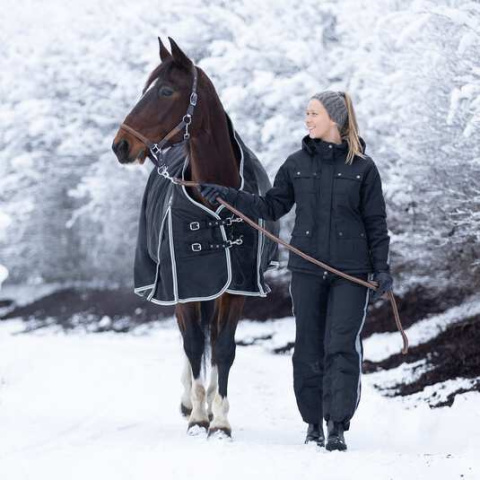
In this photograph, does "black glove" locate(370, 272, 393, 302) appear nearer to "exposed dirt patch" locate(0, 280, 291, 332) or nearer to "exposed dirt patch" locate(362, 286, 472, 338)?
"exposed dirt patch" locate(362, 286, 472, 338)

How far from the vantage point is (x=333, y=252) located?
596cm

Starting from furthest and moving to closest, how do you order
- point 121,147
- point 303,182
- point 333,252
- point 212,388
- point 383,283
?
point 212,388
point 121,147
point 303,182
point 333,252
point 383,283

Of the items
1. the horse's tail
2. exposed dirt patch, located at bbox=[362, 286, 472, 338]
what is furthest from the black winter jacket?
exposed dirt patch, located at bbox=[362, 286, 472, 338]

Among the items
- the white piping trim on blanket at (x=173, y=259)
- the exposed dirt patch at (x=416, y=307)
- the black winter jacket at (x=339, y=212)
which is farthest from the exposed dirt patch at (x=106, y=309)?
the black winter jacket at (x=339, y=212)

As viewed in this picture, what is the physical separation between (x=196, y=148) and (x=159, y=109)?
0.40m

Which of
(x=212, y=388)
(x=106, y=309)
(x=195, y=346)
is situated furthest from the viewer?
(x=106, y=309)

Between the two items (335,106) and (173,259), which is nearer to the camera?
(335,106)

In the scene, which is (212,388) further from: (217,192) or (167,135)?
(167,135)

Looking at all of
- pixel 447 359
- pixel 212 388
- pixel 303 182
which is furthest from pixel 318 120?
pixel 447 359

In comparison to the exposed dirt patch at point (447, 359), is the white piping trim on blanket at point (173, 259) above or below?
above

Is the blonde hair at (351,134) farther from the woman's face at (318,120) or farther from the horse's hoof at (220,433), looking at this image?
the horse's hoof at (220,433)

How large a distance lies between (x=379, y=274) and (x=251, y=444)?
134 cm

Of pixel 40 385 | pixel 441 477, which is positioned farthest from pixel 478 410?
pixel 40 385

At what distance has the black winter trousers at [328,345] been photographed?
5.91m
